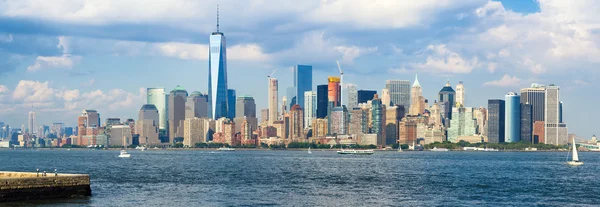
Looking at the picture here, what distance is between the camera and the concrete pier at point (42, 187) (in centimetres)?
7562

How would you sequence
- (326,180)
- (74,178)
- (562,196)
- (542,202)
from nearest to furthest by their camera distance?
(74,178)
(542,202)
(562,196)
(326,180)

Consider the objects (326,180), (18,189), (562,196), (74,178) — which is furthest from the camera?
(326,180)

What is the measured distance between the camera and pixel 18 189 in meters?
76.4

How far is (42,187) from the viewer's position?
7881 centimetres

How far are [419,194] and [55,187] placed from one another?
42319mm

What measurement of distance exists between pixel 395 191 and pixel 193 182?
30123 millimetres

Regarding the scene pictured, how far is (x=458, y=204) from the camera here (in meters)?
84.9

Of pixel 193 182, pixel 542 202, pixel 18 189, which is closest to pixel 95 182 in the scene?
pixel 193 182

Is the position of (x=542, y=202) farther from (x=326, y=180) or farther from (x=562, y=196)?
(x=326, y=180)

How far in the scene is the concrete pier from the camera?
7562 cm

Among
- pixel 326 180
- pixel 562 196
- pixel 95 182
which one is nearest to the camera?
pixel 562 196

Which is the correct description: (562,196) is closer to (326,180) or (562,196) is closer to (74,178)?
(326,180)

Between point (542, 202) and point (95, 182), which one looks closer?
point (542, 202)

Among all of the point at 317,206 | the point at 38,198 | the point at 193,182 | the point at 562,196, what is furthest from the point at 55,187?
the point at 562,196
